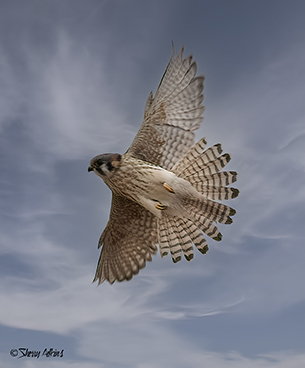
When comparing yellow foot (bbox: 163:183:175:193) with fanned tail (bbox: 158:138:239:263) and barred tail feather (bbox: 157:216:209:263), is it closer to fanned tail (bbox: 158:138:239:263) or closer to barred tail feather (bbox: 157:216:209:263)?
fanned tail (bbox: 158:138:239:263)

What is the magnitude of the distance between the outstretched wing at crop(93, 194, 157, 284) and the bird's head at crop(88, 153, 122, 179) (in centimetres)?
76

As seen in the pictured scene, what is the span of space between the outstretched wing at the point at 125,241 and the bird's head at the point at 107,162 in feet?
2.49

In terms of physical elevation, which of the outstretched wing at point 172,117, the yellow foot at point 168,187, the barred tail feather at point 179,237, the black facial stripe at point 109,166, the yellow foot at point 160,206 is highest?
the outstretched wing at point 172,117

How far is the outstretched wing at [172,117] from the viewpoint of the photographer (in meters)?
6.68

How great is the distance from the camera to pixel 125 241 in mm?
7531

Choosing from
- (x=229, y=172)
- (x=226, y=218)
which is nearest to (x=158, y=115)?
(x=229, y=172)

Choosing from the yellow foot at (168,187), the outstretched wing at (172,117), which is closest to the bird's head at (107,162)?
the outstretched wing at (172,117)

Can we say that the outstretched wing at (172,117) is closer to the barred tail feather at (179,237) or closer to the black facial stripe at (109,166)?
the black facial stripe at (109,166)

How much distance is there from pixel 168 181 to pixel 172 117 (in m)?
1.48

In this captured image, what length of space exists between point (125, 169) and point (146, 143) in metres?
0.89

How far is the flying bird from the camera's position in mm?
6336

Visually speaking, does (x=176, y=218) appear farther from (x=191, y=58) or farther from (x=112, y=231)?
(x=191, y=58)

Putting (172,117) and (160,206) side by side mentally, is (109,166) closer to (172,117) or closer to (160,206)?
(160,206)

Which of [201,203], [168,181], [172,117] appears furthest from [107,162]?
[201,203]
